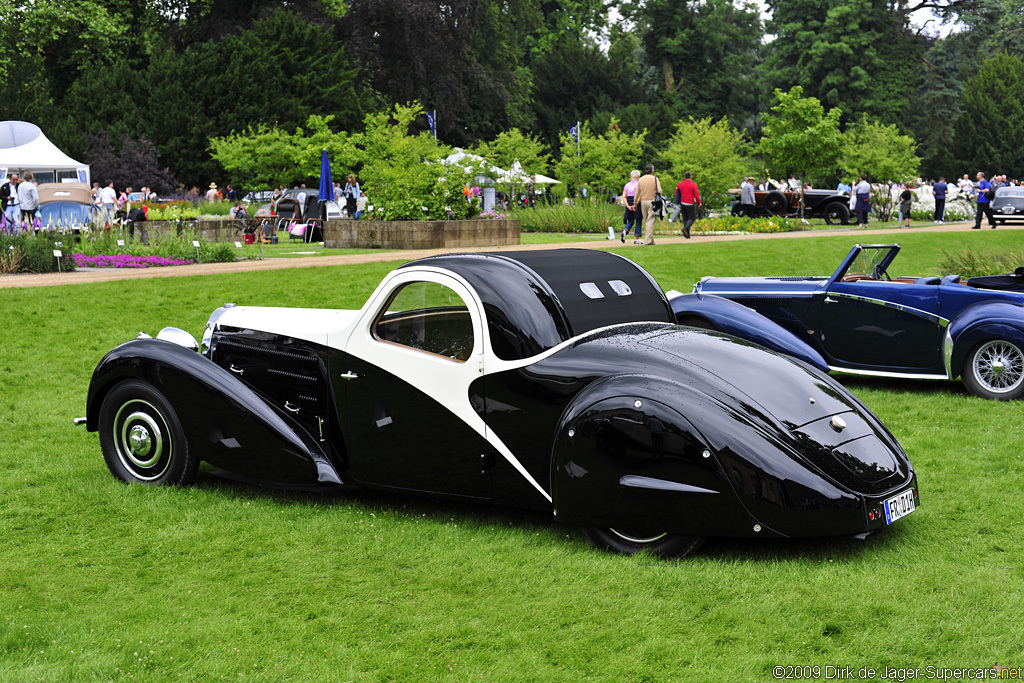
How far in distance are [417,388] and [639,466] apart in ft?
4.91

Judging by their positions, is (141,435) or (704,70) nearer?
(141,435)

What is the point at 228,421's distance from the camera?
249 inches

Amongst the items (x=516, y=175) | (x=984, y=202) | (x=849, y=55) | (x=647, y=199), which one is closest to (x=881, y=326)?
(x=647, y=199)

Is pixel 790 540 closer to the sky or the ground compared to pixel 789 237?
closer to the ground

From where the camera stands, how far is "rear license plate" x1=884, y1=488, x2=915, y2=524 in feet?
16.6

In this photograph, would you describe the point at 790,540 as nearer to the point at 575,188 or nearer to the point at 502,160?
the point at 575,188

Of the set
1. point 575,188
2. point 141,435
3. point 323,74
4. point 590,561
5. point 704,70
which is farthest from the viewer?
point 704,70

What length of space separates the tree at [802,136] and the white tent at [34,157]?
76.7ft

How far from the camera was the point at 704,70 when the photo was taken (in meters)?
72.2

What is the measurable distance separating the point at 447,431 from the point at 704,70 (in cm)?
7075

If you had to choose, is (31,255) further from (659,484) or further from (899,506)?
(899,506)

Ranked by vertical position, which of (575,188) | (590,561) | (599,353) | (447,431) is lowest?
(590,561)

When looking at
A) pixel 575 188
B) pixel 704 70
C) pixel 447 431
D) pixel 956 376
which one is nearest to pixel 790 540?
pixel 447 431

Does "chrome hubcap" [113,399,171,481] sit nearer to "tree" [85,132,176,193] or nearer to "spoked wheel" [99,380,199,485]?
"spoked wheel" [99,380,199,485]
